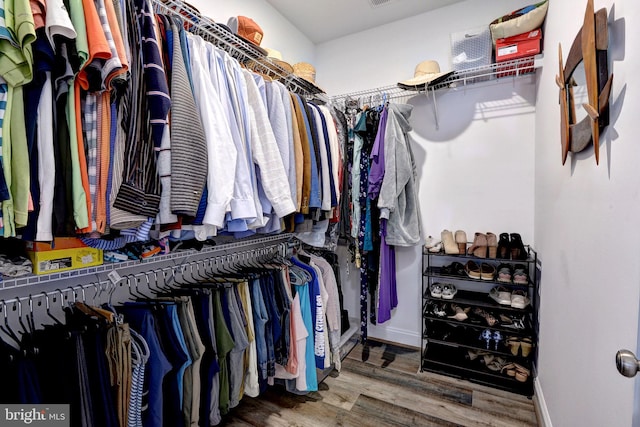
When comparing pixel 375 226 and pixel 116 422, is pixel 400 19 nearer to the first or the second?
pixel 375 226

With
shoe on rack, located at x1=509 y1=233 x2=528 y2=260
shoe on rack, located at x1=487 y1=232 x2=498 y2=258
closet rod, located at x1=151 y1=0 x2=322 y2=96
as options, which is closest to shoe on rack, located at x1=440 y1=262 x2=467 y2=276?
shoe on rack, located at x1=487 y1=232 x2=498 y2=258

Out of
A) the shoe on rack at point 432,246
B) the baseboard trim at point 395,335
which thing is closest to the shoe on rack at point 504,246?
the shoe on rack at point 432,246

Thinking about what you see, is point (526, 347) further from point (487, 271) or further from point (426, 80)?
point (426, 80)

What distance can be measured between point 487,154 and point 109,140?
2.30 meters

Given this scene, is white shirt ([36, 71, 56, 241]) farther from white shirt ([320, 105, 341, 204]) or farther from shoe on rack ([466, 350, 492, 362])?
shoe on rack ([466, 350, 492, 362])

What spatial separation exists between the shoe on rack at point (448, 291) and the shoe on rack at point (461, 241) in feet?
0.97

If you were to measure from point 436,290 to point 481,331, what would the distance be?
0.39m

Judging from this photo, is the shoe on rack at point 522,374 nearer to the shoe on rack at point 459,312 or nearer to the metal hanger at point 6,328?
the shoe on rack at point 459,312

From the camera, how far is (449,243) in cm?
215

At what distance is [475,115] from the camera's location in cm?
225

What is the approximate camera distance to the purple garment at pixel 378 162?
7.08 feet

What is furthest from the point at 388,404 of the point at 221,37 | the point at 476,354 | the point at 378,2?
the point at 378,2

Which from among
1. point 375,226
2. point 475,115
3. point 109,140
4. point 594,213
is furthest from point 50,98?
point 475,115
